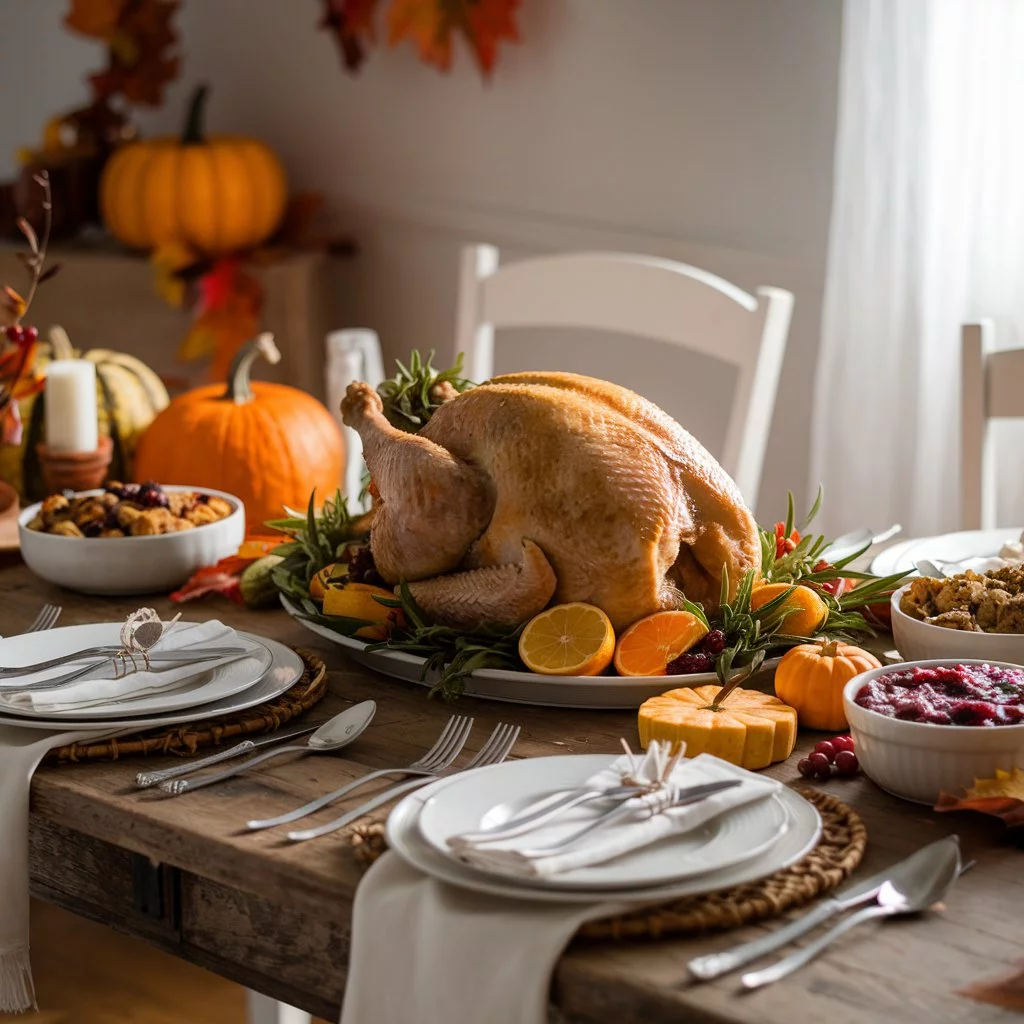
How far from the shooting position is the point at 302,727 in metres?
1.16

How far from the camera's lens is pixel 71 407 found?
5.91 ft

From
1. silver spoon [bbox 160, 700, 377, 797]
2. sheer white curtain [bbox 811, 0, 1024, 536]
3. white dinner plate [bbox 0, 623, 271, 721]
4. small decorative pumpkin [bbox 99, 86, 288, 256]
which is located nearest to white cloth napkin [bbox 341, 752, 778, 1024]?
silver spoon [bbox 160, 700, 377, 797]

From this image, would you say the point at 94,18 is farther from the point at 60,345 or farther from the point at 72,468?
the point at 72,468

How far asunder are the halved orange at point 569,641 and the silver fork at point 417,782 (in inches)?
2.6

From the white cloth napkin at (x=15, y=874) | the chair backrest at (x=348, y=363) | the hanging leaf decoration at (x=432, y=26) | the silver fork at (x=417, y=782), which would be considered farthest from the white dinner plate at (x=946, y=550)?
the hanging leaf decoration at (x=432, y=26)

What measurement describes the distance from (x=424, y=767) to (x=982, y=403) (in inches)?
47.2

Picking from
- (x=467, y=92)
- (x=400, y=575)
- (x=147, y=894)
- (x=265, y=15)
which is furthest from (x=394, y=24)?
(x=147, y=894)

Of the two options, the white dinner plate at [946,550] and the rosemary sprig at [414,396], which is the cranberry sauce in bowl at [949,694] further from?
the rosemary sprig at [414,396]

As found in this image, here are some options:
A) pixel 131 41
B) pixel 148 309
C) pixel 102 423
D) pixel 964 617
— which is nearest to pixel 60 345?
pixel 102 423

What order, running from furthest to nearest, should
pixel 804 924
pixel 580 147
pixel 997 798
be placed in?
1. pixel 580 147
2. pixel 997 798
3. pixel 804 924

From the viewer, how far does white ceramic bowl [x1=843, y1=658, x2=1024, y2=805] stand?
37.9 inches

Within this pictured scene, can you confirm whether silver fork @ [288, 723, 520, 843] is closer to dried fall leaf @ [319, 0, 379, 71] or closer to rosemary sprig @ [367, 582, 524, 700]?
rosemary sprig @ [367, 582, 524, 700]

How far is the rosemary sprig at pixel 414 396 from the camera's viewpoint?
146 centimetres

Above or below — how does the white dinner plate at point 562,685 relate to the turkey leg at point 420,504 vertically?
Answer: below
